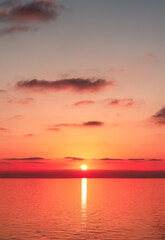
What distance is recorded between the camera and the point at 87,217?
67.2 metres

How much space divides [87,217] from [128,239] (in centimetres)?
2219

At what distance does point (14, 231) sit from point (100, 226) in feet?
44.5

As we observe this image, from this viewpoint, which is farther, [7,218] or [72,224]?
[7,218]

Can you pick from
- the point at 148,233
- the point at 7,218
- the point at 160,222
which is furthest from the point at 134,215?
the point at 7,218

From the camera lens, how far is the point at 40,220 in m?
63.0

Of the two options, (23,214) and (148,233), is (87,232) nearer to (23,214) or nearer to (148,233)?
(148,233)

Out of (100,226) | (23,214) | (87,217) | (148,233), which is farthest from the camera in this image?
(23,214)

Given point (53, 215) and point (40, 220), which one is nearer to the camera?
point (40, 220)

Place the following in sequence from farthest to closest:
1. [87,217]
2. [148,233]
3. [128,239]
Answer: [87,217]
[148,233]
[128,239]

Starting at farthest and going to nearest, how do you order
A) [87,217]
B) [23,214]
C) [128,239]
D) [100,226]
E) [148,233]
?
[23,214]
[87,217]
[100,226]
[148,233]
[128,239]

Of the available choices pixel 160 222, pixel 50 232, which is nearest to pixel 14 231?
pixel 50 232

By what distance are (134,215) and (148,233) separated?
66.2 ft

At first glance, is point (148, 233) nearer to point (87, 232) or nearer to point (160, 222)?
point (87, 232)

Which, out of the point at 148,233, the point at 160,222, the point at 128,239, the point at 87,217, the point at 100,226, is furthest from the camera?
the point at 87,217
